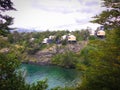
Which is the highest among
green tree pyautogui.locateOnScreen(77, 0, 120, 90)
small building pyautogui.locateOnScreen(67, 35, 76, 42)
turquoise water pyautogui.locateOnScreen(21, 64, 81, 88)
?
green tree pyautogui.locateOnScreen(77, 0, 120, 90)

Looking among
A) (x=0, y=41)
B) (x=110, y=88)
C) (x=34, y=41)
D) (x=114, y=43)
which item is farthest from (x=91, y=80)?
(x=34, y=41)

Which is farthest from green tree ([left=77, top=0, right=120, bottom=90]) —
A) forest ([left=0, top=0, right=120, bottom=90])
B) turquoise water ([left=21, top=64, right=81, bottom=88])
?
turquoise water ([left=21, top=64, right=81, bottom=88])

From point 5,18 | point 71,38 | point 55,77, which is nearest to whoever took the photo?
point 5,18

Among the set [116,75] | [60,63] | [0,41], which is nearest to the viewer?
[0,41]

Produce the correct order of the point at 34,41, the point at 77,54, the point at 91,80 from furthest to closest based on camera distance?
1. the point at 34,41
2. the point at 77,54
3. the point at 91,80

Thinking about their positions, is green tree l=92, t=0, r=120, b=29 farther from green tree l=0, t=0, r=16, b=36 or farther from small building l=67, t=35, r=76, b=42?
small building l=67, t=35, r=76, b=42

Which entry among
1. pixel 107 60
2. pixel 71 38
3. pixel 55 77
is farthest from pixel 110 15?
pixel 71 38

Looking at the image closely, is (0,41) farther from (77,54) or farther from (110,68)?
(77,54)

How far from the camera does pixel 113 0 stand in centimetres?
1914

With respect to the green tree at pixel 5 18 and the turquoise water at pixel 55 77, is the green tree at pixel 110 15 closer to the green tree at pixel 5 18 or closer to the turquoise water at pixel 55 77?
Answer: the green tree at pixel 5 18

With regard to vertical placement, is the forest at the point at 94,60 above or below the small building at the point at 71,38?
above

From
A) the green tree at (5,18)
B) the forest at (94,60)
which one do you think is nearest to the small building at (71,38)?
the forest at (94,60)

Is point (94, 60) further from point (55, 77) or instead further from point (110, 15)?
point (55, 77)

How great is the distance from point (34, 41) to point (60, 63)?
42115 mm
